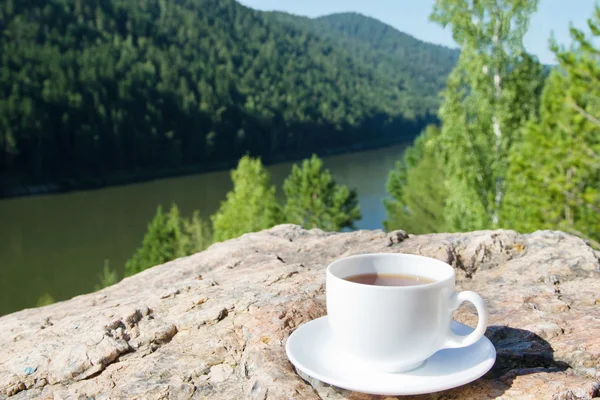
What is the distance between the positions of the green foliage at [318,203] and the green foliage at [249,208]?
1.81 meters

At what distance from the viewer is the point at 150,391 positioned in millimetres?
1505

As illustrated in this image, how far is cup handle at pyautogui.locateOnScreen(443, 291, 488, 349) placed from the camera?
1437 mm

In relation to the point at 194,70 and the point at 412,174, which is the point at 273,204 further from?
the point at 194,70

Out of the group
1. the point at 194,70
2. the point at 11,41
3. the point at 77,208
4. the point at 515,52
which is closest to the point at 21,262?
the point at 77,208

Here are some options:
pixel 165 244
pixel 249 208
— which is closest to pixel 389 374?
pixel 249 208

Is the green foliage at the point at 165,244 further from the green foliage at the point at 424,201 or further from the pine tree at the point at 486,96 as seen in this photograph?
the pine tree at the point at 486,96

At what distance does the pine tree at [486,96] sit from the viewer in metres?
13.6

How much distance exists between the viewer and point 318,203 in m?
28.1

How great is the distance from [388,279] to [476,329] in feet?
0.89

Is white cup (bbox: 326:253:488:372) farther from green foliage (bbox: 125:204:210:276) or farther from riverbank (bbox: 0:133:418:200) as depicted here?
riverbank (bbox: 0:133:418:200)

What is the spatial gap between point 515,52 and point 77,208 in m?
40.5

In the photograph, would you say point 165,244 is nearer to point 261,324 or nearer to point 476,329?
point 261,324

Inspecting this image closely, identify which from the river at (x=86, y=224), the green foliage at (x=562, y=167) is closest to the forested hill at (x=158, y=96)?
the river at (x=86, y=224)

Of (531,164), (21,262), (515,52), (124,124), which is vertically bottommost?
(21,262)
